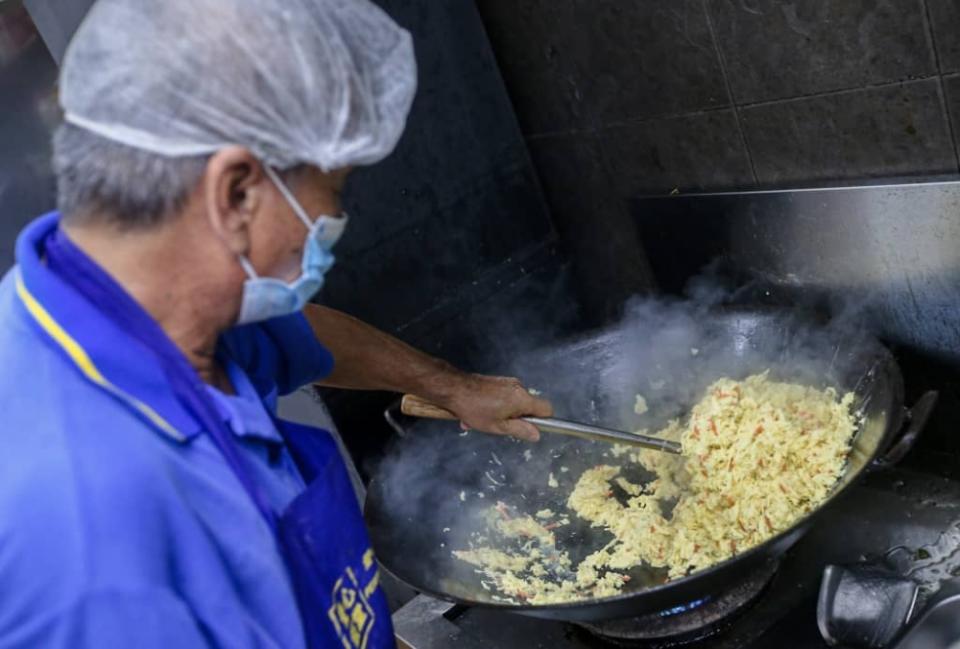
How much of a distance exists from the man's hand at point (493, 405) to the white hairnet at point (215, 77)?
3.36 feet

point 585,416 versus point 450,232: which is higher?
point 450,232

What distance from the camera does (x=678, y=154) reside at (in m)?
2.95

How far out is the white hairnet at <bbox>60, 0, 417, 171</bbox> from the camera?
1.25 m

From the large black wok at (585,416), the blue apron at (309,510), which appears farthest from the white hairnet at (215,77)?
the large black wok at (585,416)

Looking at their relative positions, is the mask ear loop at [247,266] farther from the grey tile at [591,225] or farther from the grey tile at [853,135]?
the grey tile at [591,225]

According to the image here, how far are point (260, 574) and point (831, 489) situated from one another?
141cm

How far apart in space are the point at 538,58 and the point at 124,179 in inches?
95.6

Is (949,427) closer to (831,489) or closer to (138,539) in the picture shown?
(831,489)

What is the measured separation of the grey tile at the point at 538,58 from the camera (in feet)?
10.4

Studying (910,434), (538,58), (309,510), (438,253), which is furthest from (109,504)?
(538,58)

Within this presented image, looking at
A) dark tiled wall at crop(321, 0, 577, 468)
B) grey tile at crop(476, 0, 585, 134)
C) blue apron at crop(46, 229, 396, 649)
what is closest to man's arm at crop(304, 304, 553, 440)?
blue apron at crop(46, 229, 396, 649)

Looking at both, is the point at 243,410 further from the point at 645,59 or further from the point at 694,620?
the point at 645,59

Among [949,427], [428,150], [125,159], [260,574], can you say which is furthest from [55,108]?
[949,427]

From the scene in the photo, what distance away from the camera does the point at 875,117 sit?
228 centimetres
